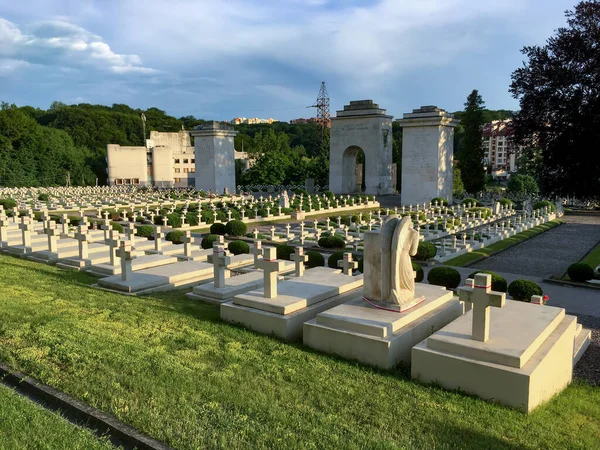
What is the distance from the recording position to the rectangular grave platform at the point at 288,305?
23.1 feet

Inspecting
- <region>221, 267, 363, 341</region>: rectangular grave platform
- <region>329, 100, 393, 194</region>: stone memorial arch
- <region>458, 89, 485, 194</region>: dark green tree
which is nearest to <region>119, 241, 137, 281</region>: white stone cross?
<region>221, 267, 363, 341</region>: rectangular grave platform

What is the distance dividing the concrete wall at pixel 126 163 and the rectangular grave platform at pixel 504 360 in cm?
5611

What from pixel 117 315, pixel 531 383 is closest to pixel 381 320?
pixel 531 383

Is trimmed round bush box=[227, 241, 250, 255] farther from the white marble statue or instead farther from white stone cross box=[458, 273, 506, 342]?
white stone cross box=[458, 273, 506, 342]

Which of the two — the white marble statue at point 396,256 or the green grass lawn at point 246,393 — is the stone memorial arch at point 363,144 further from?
the green grass lawn at point 246,393

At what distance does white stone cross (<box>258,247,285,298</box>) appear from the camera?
7436 millimetres

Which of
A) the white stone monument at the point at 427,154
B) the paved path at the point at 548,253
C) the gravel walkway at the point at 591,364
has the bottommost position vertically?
the paved path at the point at 548,253

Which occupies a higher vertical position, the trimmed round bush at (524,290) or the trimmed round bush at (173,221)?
the trimmed round bush at (173,221)

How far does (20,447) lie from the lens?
3627mm

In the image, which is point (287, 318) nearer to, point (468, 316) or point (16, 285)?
point (468, 316)

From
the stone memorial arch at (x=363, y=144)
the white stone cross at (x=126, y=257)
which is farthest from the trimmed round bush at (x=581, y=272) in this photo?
the stone memorial arch at (x=363, y=144)

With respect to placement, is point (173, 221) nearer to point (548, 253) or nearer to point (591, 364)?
point (548, 253)

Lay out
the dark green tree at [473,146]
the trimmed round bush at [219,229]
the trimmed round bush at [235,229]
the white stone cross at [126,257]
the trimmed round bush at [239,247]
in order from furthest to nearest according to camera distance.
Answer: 1. the dark green tree at [473,146]
2. the trimmed round bush at [219,229]
3. the trimmed round bush at [235,229]
4. the trimmed round bush at [239,247]
5. the white stone cross at [126,257]

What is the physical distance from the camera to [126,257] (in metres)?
9.57
